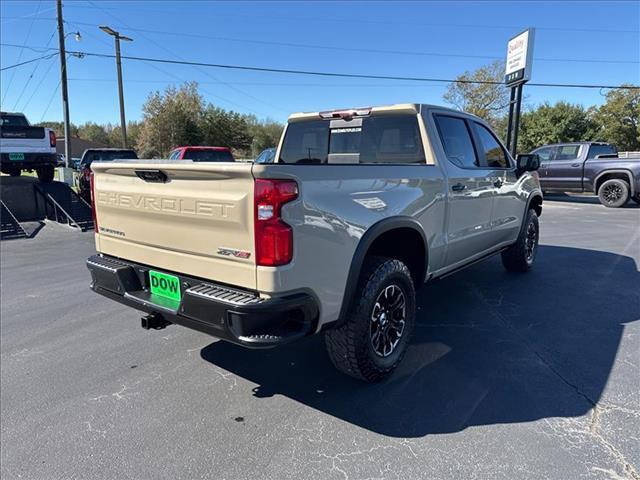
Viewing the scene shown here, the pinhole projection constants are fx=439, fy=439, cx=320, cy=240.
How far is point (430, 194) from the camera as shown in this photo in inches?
135

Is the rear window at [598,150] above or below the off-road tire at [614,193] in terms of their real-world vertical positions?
above

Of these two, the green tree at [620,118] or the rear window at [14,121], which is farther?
the green tree at [620,118]

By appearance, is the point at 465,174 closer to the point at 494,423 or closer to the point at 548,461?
the point at 494,423

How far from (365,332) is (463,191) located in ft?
5.94

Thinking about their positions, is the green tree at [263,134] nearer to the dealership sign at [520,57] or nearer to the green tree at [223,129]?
the green tree at [223,129]

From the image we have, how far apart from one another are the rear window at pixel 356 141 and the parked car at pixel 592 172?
439 inches

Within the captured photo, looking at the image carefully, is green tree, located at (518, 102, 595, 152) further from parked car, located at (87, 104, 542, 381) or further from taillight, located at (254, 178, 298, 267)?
taillight, located at (254, 178, 298, 267)

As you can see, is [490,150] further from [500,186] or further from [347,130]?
[347,130]

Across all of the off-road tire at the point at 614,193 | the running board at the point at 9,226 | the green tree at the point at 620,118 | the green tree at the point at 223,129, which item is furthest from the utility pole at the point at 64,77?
the green tree at the point at 620,118

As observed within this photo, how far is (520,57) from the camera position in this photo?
1673 cm

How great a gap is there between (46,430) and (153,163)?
1.71 m

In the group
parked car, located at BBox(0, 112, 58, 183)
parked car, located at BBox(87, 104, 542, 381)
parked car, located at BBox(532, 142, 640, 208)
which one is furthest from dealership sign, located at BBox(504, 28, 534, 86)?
parked car, located at BBox(0, 112, 58, 183)

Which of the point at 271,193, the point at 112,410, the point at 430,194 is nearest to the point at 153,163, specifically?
the point at 271,193

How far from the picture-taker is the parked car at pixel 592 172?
1303 centimetres
